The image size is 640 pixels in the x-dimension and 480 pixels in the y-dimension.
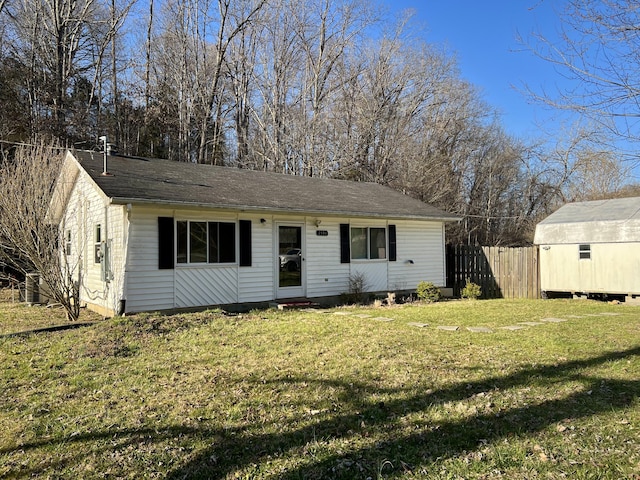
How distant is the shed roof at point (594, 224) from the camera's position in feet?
41.6

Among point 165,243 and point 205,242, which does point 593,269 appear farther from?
point 165,243

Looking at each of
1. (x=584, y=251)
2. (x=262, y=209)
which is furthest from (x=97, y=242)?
(x=584, y=251)

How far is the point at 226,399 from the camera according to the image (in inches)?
180

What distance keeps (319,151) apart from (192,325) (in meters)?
15.7

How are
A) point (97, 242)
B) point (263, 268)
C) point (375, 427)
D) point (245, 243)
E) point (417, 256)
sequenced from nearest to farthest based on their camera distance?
point (375, 427), point (245, 243), point (263, 268), point (97, 242), point (417, 256)

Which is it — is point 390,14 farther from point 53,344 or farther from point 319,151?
point 53,344

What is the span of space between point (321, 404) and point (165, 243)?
21.1ft

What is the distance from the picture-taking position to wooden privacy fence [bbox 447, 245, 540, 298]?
14.6 meters

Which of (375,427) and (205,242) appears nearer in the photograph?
(375,427)

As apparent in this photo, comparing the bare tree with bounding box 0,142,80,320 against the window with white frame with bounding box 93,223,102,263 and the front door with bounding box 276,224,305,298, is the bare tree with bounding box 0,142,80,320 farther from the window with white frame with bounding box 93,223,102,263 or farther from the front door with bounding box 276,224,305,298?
the front door with bounding box 276,224,305,298

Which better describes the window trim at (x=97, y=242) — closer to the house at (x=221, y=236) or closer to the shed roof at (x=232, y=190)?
the house at (x=221, y=236)

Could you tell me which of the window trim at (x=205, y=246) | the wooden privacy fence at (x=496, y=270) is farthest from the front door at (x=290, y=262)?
the wooden privacy fence at (x=496, y=270)

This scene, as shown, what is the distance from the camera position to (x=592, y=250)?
13.4 meters

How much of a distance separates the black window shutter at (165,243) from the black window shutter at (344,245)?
4.79 m
